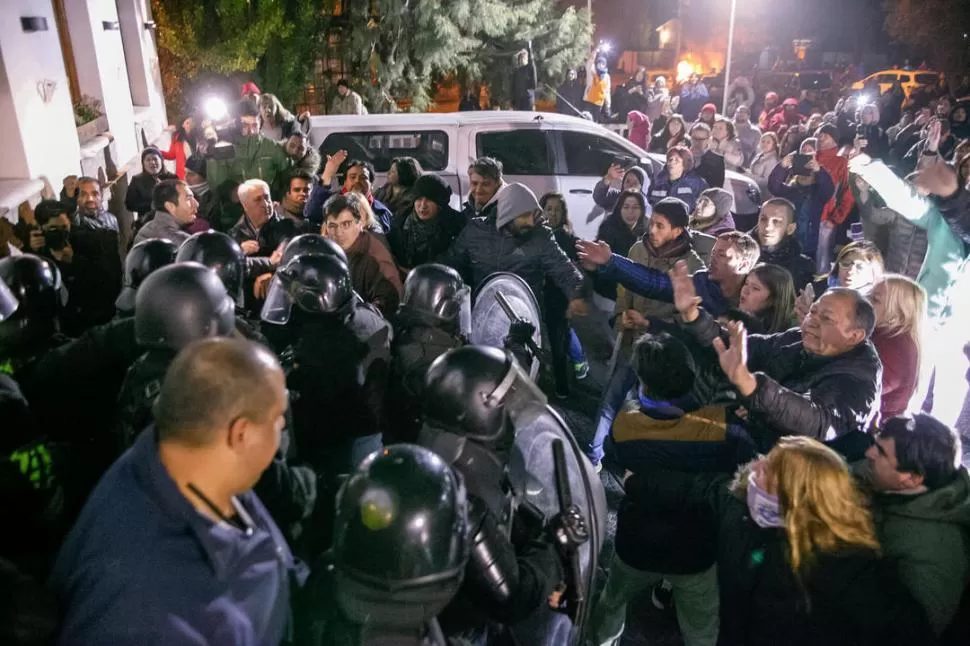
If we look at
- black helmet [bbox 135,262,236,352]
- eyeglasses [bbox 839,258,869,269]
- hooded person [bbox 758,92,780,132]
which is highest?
black helmet [bbox 135,262,236,352]

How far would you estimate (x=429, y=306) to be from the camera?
3465 mm

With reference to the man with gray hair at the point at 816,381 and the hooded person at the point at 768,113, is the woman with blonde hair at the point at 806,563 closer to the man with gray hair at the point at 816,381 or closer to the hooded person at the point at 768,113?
the man with gray hair at the point at 816,381

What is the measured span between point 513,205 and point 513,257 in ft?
1.19

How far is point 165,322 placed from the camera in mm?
2779

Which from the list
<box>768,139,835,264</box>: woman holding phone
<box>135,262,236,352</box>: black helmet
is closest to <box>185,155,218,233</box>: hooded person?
<box>135,262,236,352</box>: black helmet

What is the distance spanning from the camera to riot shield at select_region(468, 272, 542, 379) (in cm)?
395

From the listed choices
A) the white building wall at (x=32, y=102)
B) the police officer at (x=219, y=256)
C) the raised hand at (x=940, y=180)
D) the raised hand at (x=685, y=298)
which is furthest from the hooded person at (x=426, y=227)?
the white building wall at (x=32, y=102)

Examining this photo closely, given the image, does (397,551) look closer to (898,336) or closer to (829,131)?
(898,336)

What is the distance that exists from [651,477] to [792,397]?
0.72 metres

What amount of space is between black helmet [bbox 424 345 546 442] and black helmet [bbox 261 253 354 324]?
1.02 metres

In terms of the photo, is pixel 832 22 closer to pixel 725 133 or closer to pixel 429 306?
pixel 725 133

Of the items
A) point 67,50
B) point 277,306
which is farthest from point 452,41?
point 277,306

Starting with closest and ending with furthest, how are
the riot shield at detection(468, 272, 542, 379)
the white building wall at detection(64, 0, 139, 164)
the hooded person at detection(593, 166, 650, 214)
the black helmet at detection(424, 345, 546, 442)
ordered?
the black helmet at detection(424, 345, 546, 442) < the riot shield at detection(468, 272, 542, 379) < the hooded person at detection(593, 166, 650, 214) < the white building wall at detection(64, 0, 139, 164)

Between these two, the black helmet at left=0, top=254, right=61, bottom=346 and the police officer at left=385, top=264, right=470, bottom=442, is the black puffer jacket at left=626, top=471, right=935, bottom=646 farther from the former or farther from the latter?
the black helmet at left=0, top=254, right=61, bottom=346
